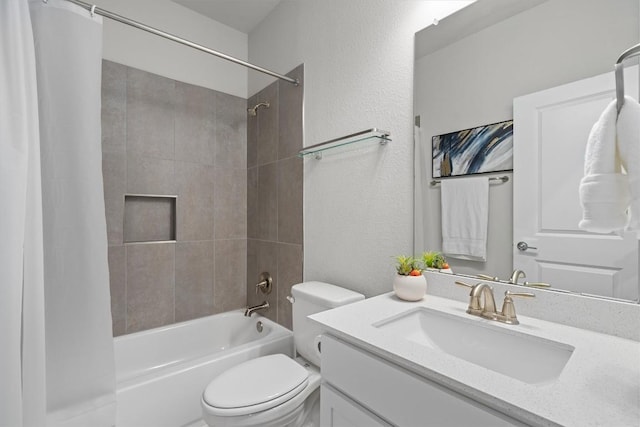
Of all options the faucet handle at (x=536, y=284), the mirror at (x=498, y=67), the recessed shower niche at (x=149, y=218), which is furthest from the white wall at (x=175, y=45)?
the faucet handle at (x=536, y=284)

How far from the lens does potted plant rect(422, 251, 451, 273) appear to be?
1.14 metres

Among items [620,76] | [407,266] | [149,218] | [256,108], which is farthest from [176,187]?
[620,76]

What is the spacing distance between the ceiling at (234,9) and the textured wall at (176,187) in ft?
1.81

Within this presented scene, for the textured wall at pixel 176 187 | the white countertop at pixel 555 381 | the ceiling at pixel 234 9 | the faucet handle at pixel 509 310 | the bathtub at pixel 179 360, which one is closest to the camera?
the white countertop at pixel 555 381

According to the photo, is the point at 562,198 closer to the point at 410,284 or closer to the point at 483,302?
the point at 483,302

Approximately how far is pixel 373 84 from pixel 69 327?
1.65 metres

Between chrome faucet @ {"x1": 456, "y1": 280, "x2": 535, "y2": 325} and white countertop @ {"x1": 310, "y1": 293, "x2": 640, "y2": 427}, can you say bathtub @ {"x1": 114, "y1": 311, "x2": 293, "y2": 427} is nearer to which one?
white countertop @ {"x1": 310, "y1": 293, "x2": 640, "y2": 427}

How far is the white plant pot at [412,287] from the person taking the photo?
1070 mm

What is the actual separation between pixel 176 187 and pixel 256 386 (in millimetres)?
1449

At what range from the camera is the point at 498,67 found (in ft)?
3.33

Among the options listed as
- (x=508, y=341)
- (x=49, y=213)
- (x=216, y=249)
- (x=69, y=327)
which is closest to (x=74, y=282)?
(x=69, y=327)

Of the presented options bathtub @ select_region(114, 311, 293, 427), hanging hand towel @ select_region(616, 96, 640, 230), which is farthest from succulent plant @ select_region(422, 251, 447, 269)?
bathtub @ select_region(114, 311, 293, 427)

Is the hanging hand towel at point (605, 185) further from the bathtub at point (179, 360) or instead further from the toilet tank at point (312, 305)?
the bathtub at point (179, 360)

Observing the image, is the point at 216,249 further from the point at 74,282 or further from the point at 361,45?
the point at 361,45
